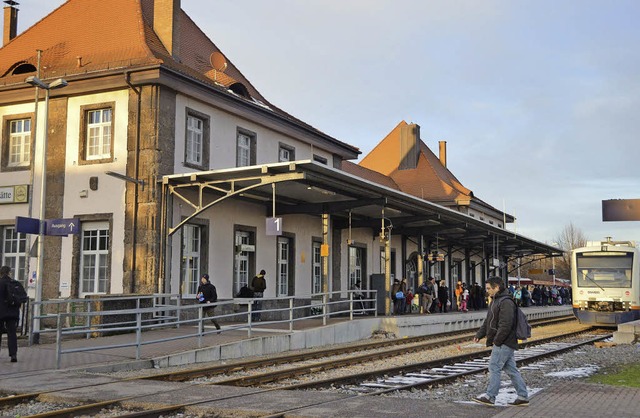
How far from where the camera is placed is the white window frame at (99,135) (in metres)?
21.8

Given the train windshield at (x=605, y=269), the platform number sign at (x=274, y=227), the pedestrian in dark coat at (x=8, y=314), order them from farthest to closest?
the train windshield at (x=605, y=269) → the platform number sign at (x=274, y=227) → the pedestrian in dark coat at (x=8, y=314)

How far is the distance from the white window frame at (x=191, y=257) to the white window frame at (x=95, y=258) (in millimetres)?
2112

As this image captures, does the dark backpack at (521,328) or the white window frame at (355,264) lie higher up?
A: the white window frame at (355,264)

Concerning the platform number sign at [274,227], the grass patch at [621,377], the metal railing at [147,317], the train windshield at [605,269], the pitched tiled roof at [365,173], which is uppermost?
the pitched tiled roof at [365,173]

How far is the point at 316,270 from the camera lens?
93.8 ft

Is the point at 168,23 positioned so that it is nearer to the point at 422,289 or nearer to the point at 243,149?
the point at 243,149

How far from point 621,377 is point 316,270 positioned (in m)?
16.7

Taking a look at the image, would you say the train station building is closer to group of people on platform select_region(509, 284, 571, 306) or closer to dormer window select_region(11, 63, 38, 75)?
dormer window select_region(11, 63, 38, 75)

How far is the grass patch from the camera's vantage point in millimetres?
11860

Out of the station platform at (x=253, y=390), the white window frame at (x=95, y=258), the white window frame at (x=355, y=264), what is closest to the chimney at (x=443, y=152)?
the white window frame at (x=355, y=264)

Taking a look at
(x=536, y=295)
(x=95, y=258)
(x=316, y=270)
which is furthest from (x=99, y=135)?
(x=536, y=295)

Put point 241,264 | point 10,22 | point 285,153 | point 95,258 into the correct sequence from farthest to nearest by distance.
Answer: point 10,22
point 285,153
point 241,264
point 95,258

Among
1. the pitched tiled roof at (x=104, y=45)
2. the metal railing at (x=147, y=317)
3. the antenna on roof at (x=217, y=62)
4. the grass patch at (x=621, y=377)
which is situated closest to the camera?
the grass patch at (x=621, y=377)

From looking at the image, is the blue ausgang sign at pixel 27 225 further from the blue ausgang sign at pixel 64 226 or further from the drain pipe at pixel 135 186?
the drain pipe at pixel 135 186
